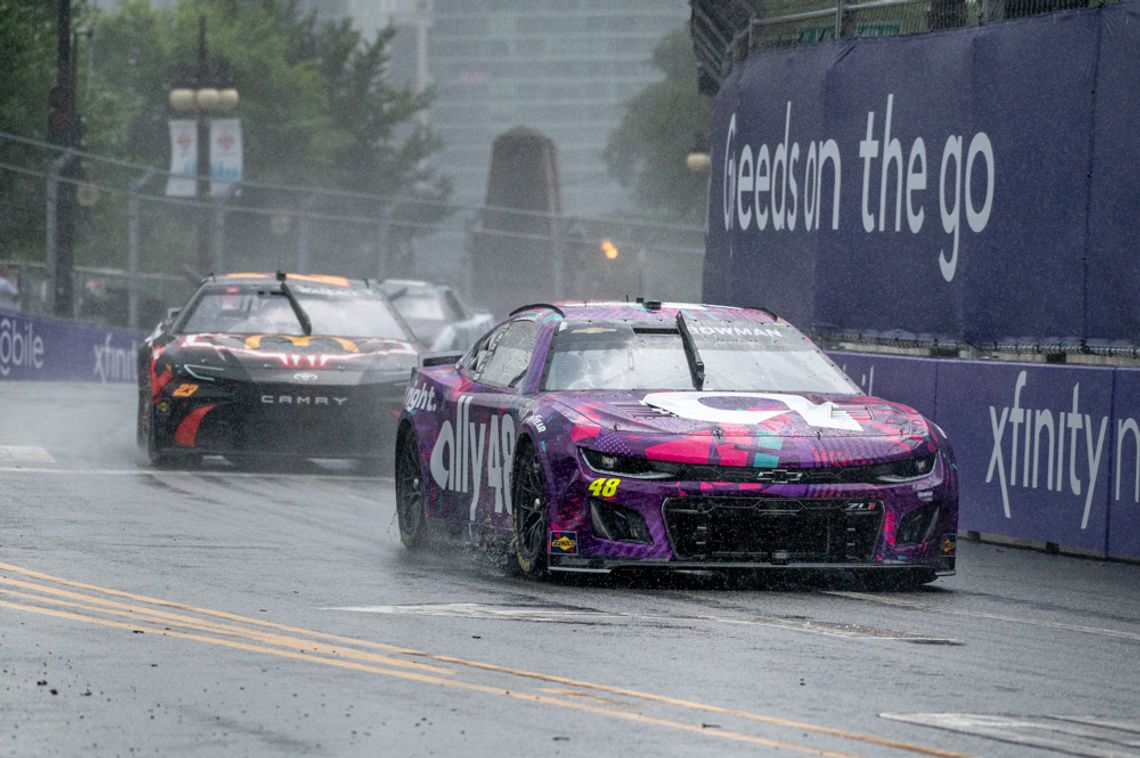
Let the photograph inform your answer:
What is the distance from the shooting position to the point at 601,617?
30.9 feet

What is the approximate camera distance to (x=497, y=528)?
11.5 metres

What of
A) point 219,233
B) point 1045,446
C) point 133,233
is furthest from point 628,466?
point 219,233

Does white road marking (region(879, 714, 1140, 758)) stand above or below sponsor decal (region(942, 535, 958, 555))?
above

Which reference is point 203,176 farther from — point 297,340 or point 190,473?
point 190,473

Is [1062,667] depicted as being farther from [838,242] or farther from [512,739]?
[838,242]

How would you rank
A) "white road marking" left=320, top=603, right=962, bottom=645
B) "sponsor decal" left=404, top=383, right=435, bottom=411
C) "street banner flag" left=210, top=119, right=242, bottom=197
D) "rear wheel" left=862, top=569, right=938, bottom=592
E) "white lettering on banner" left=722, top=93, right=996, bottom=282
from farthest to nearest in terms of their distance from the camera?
1. "street banner flag" left=210, top=119, right=242, bottom=197
2. "white lettering on banner" left=722, top=93, right=996, bottom=282
3. "sponsor decal" left=404, top=383, right=435, bottom=411
4. "rear wheel" left=862, top=569, right=938, bottom=592
5. "white road marking" left=320, top=603, right=962, bottom=645

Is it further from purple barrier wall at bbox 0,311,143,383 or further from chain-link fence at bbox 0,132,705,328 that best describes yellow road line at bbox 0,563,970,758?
purple barrier wall at bbox 0,311,143,383

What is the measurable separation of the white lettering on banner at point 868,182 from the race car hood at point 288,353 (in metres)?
3.39

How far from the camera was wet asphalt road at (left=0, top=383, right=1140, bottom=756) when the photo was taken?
6660 mm

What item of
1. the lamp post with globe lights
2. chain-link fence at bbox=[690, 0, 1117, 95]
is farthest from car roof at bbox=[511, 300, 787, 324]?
the lamp post with globe lights

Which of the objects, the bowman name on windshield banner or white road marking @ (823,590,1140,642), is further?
the bowman name on windshield banner

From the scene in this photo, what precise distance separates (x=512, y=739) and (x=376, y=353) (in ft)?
37.9

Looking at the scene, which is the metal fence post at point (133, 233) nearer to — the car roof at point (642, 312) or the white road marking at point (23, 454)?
the white road marking at point (23, 454)

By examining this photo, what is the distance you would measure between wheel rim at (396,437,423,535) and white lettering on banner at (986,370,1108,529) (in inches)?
141
